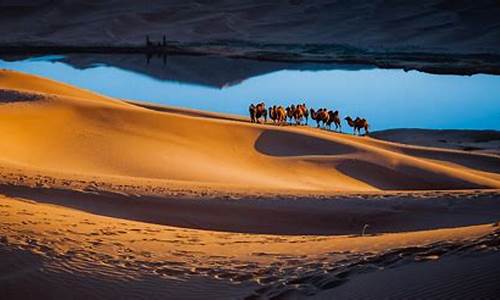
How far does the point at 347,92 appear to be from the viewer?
34.8 m

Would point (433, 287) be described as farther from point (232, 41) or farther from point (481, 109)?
point (232, 41)

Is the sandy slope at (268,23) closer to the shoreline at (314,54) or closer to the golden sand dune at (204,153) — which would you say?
the shoreline at (314,54)

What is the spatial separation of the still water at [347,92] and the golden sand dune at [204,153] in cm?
1098

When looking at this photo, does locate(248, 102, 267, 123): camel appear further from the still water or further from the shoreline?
the shoreline

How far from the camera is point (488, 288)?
165 inches

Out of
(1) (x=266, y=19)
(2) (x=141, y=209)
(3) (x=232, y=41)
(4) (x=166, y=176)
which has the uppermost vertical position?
(1) (x=266, y=19)

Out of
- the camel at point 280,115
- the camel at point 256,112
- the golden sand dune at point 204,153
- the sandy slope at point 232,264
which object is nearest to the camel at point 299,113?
the camel at point 280,115

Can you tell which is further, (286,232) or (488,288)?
(286,232)

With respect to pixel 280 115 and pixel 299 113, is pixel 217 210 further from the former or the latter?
pixel 299 113

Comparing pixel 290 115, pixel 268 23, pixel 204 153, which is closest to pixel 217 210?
pixel 204 153

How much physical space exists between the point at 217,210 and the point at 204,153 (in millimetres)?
6695

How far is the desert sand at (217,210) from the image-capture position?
5.19 meters

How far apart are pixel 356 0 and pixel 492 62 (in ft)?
106

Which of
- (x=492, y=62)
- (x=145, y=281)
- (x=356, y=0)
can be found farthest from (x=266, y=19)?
(x=145, y=281)
